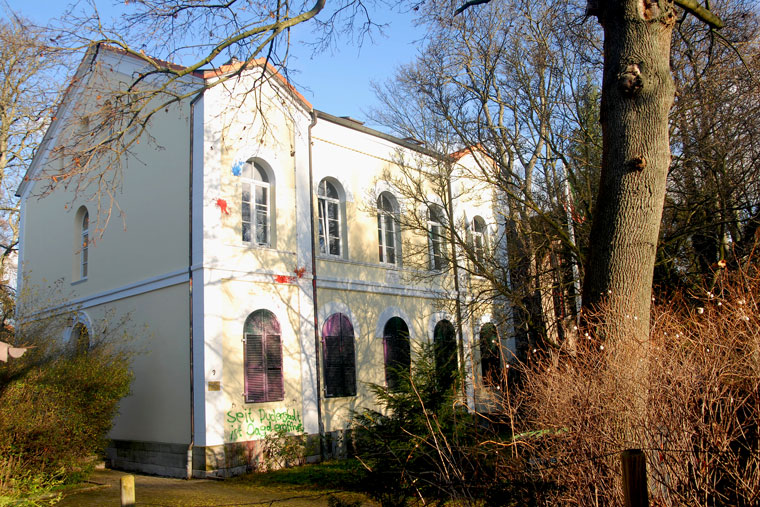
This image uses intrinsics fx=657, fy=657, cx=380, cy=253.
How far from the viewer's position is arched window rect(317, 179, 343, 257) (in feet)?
52.7

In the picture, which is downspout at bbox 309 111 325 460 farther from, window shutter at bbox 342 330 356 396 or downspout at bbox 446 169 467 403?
downspout at bbox 446 169 467 403

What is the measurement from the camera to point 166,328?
1393 cm

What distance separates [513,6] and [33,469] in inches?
489

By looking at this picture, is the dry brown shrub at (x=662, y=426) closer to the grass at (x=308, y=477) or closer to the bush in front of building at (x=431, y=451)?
the bush in front of building at (x=431, y=451)

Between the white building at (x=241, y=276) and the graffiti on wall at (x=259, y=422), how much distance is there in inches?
1.1

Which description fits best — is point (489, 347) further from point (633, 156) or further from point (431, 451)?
point (431, 451)

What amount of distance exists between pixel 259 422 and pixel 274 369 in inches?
45.3

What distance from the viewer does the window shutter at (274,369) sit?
1373 centimetres

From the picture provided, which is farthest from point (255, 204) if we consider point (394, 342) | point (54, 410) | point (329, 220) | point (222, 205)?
point (54, 410)

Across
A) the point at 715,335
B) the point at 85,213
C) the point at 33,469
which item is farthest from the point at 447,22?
the point at 85,213

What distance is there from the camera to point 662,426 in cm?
473

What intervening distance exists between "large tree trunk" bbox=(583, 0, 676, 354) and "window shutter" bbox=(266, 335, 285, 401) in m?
→ 8.31

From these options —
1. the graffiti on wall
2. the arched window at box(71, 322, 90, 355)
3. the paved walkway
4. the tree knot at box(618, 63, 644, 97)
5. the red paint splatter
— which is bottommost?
the paved walkway

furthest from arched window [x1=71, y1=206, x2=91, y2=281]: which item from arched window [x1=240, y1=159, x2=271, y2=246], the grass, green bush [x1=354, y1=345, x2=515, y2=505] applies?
green bush [x1=354, y1=345, x2=515, y2=505]
